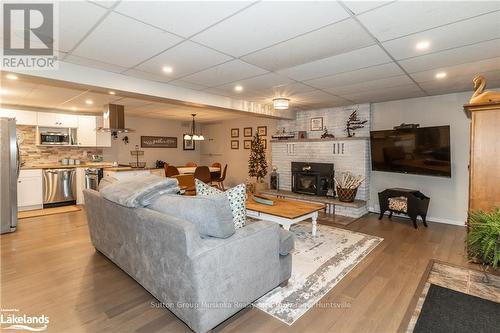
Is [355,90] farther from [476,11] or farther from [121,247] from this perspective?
[121,247]

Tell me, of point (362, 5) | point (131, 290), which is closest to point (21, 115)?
point (131, 290)

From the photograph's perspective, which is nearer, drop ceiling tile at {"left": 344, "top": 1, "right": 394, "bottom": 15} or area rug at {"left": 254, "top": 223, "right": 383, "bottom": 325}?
drop ceiling tile at {"left": 344, "top": 1, "right": 394, "bottom": 15}

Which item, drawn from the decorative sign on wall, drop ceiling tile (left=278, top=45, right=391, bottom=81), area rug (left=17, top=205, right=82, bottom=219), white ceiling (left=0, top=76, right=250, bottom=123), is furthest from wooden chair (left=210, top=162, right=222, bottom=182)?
drop ceiling tile (left=278, top=45, right=391, bottom=81)

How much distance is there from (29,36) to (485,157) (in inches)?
190

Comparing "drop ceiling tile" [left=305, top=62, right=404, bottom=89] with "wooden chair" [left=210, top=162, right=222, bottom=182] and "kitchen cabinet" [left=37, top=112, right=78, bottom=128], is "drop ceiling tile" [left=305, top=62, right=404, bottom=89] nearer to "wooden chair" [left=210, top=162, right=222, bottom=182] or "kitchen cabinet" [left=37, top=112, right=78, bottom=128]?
"wooden chair" [left=210, top=162, right=222, bottom=182]

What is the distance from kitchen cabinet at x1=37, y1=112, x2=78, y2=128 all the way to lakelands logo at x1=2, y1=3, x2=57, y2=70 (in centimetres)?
407

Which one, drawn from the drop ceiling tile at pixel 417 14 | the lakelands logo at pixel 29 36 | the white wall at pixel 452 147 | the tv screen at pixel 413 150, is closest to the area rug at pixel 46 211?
the lakelands logo at pixel 29 36

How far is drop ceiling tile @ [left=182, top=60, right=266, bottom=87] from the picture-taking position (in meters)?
2.99

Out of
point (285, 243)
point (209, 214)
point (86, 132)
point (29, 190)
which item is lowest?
point (285, 243)

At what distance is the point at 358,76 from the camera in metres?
3.40

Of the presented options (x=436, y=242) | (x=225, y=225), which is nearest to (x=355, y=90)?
(x=436, y=242)

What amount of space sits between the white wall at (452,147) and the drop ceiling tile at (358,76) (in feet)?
6.42

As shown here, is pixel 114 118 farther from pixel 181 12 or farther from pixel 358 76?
pixel 358 76

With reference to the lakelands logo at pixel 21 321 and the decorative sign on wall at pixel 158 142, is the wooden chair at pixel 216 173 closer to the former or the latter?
the decorative sign on wall at pixel 158 142
